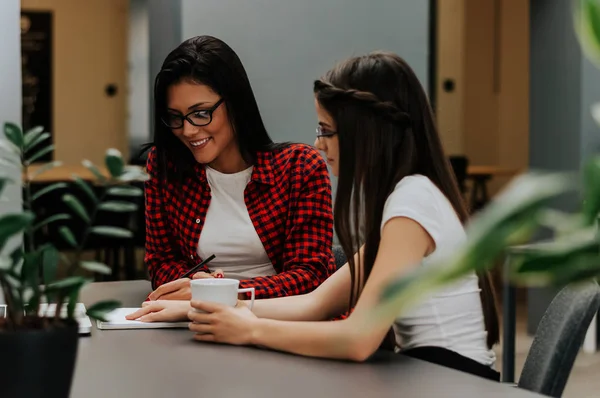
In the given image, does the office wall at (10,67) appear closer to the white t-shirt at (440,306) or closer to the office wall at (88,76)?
the white t-shirt at (440,306)

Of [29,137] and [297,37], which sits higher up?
[297,37]

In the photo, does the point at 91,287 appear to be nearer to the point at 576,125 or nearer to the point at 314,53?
the point at 314,53

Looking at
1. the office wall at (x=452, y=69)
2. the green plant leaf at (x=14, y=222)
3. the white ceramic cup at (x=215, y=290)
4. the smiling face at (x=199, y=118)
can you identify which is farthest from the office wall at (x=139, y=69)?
the green plant leaf at (x=14, y=222)

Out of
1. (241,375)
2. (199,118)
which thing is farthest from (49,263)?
(199,118)

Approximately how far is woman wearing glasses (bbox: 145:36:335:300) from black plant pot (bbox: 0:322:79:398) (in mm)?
1141

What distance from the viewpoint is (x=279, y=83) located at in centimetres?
438

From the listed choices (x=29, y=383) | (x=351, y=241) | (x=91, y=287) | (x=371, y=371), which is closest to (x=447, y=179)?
(x=351, y=241)

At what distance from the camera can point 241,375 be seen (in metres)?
1.40

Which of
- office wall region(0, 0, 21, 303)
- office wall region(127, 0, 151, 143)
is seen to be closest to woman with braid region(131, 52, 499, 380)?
office wall region(0, 0, 21, 303)

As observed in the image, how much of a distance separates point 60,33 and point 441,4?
4.00 m

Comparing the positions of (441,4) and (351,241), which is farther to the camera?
(441,4)

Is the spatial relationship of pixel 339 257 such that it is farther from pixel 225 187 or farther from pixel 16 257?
pixel 16 257

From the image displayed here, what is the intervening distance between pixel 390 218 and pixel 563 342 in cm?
36

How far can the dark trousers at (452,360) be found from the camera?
161 centimetres
